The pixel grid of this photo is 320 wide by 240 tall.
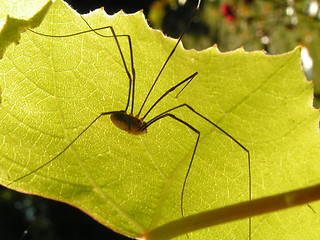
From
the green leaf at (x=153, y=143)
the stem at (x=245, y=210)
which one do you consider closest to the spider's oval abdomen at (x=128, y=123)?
the green leaf at (x=153, y=143)

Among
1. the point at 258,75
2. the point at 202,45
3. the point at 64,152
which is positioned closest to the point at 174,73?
the point at 258,75

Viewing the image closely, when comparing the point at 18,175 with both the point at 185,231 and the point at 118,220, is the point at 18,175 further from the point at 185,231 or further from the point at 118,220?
the point at 185,231

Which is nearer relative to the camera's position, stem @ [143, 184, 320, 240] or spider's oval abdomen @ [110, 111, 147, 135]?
stem @ [143, 184, 320, 240]

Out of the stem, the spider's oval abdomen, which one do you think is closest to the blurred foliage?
the spider's oval abdomen

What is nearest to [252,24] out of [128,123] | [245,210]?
[128,123]

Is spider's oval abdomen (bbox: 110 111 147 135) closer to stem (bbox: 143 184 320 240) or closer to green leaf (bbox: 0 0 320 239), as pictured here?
green leaf (bbox: 0 0 320 239)

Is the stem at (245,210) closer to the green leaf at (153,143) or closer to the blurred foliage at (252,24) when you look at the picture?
the green leaf at (153,143)

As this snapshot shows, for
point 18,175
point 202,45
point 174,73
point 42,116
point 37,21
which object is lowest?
point 18,175
